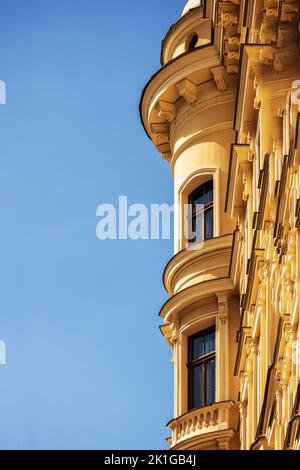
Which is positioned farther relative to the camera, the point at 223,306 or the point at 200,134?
the point at 200,134

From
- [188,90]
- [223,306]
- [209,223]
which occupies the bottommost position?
[223,306]

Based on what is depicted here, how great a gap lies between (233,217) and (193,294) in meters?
2.76

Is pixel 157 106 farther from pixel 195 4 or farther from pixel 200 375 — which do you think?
pixel 200 375

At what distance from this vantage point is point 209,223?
3606cm

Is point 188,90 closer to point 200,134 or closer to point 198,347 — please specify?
point 200,134

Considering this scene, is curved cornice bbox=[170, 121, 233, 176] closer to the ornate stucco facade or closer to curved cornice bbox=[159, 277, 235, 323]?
the ornate stucco facade

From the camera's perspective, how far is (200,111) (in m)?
36.5

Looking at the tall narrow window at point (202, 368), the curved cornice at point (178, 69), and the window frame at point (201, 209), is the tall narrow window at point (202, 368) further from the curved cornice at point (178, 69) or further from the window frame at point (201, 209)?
the curved cornice at point (178, 69)

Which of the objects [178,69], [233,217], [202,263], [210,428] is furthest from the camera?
[178,69]

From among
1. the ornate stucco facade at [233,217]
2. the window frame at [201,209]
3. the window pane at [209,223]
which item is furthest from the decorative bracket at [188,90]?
the window pane at [209,223]

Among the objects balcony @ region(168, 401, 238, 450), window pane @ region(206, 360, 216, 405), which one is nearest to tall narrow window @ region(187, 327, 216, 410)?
window pane @ region(206, 360, 216, 405)

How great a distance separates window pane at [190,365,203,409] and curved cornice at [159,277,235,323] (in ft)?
4.32

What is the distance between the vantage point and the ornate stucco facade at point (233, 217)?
23688 millimetres

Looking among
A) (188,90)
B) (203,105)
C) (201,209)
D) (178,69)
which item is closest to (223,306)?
(201,209)
